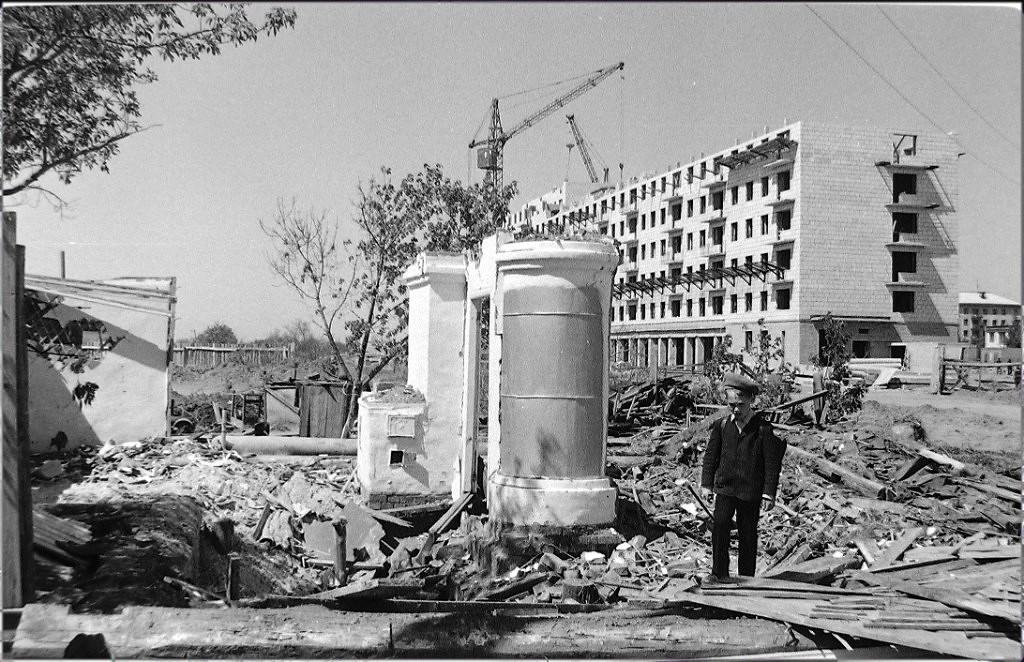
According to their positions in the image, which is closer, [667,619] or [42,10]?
[667,619]

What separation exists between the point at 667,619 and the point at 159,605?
3.37 meters

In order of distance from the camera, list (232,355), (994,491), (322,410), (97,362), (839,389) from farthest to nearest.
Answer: (232,355) → (322,410) → (839,389) → (97,362) → (994,491)

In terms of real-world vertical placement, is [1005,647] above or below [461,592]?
above

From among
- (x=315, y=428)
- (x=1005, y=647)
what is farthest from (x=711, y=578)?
(x=315, y=428)

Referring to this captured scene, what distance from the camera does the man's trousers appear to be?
6.34m

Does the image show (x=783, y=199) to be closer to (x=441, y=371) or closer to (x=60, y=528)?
(x=441, y=371)

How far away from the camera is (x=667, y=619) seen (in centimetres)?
504

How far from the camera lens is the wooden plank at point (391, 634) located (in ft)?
15.0

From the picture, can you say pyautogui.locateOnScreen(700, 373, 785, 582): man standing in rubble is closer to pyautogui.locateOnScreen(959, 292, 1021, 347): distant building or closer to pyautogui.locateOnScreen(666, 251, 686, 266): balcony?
pyautogui.locateOnScreen(666, 251, 686, 266): balcony

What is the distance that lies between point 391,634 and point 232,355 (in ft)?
128

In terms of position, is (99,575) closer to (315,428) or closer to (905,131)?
(315,428)

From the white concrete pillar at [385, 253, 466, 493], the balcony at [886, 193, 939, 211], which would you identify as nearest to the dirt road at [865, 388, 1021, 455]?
the white concrete pillar at [385, 253, 466, 493]

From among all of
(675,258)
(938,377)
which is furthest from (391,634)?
(675,258)

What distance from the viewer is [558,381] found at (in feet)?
27.6
